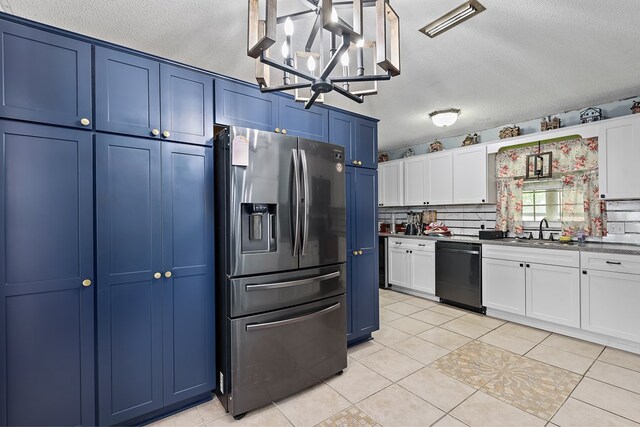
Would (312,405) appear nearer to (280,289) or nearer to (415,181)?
(280,289)

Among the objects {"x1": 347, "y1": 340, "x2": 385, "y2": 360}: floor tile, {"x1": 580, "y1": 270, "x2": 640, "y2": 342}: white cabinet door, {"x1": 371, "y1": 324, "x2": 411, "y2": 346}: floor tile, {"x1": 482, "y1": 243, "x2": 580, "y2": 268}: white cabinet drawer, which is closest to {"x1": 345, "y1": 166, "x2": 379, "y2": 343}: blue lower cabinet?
{"x1": 347, "y1": 340, "x2": 385, "y2": 360}: floor tile

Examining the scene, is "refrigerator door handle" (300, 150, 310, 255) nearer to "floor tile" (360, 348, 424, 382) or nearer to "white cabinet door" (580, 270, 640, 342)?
"floor tile" (360, 348, 424, 382)

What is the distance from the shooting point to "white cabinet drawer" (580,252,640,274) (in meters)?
2.74

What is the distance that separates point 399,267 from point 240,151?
3789mm

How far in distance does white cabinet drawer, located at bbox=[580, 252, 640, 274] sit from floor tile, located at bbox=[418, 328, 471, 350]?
4.75 feet

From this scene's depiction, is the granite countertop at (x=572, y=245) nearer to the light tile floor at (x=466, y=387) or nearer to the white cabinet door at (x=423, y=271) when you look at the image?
the white cabinet door at (x=423, y=271)

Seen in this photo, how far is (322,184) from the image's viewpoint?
227cm

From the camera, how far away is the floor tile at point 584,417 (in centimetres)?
185

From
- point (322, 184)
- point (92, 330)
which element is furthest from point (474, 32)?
point (92, 330)

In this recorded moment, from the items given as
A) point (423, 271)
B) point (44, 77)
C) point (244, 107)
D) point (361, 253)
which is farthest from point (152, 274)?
point (423, 271)

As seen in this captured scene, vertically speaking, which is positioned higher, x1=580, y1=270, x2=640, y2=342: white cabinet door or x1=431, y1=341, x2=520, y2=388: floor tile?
x1=580, y1=270, x2=640, y2=342: white cabinet door

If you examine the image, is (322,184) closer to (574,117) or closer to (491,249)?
(491,249)

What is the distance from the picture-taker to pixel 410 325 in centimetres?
353

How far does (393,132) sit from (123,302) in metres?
4.20
